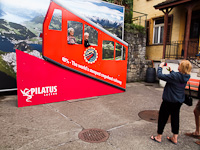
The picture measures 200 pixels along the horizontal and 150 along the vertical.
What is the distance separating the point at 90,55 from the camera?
20.7 feet

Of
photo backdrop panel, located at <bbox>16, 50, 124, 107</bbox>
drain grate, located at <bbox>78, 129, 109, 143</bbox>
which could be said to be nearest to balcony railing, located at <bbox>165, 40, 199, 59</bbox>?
photo backdrop panel, located at <bbox>16, 50, 124, 107</bbox>

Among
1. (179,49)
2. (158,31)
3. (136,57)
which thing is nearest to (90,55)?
(136,57)

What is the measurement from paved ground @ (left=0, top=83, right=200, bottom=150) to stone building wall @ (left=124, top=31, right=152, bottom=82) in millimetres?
4491

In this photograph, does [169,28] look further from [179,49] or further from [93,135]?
[93,135]

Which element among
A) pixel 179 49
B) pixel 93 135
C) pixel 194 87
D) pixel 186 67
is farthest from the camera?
pixel 179 49

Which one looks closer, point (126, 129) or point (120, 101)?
point (126, 129)

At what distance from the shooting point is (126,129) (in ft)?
12.3

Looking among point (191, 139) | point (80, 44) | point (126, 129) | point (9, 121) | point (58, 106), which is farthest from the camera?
point (80, 44)

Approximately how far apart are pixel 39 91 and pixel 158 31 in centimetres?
1021

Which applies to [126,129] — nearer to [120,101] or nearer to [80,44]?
[120,101]

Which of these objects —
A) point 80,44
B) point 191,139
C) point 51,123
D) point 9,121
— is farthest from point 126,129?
point 80,44

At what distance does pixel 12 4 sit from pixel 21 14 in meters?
0.45

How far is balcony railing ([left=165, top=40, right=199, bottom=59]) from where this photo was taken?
31.8ft

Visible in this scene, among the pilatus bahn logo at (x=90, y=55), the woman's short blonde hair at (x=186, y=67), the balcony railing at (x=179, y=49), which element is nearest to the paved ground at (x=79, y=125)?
the woman's short blonde hair at (x=186, y=67)
